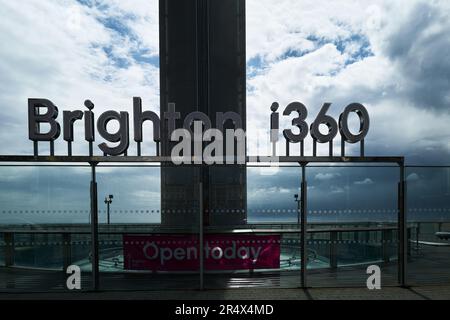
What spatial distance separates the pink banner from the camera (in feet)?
23.0

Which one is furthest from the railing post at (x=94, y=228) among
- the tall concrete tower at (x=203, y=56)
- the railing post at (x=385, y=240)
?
the railing post at (x=385, y=240)

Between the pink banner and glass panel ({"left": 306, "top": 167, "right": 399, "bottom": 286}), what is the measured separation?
1605 mm

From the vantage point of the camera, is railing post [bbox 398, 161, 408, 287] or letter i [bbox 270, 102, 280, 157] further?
letter i [bbox 270, 102, 280, 157]

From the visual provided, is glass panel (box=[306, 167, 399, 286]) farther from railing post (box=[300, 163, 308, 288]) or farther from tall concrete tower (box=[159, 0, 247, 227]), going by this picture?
tall concrete tower (box=[159, 0, 247, 227])

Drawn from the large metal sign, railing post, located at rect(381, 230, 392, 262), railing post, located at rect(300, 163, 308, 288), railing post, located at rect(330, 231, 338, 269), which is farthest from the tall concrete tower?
railing post, located at rect(381, 230, 392, 262)

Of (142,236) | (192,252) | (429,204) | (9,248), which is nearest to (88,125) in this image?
Result: (142,236)

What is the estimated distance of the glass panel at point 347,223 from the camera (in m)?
6.86

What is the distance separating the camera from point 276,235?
7.23 m

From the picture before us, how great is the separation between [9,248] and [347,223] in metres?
10.5

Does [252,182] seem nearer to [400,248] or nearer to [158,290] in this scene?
[158,290]

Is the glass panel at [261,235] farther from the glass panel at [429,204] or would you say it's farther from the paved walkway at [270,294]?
the glass panel at [429,204]

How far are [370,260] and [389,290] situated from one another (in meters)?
2.51

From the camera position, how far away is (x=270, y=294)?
5.86 m

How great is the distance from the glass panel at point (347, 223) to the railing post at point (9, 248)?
28.8 ft
